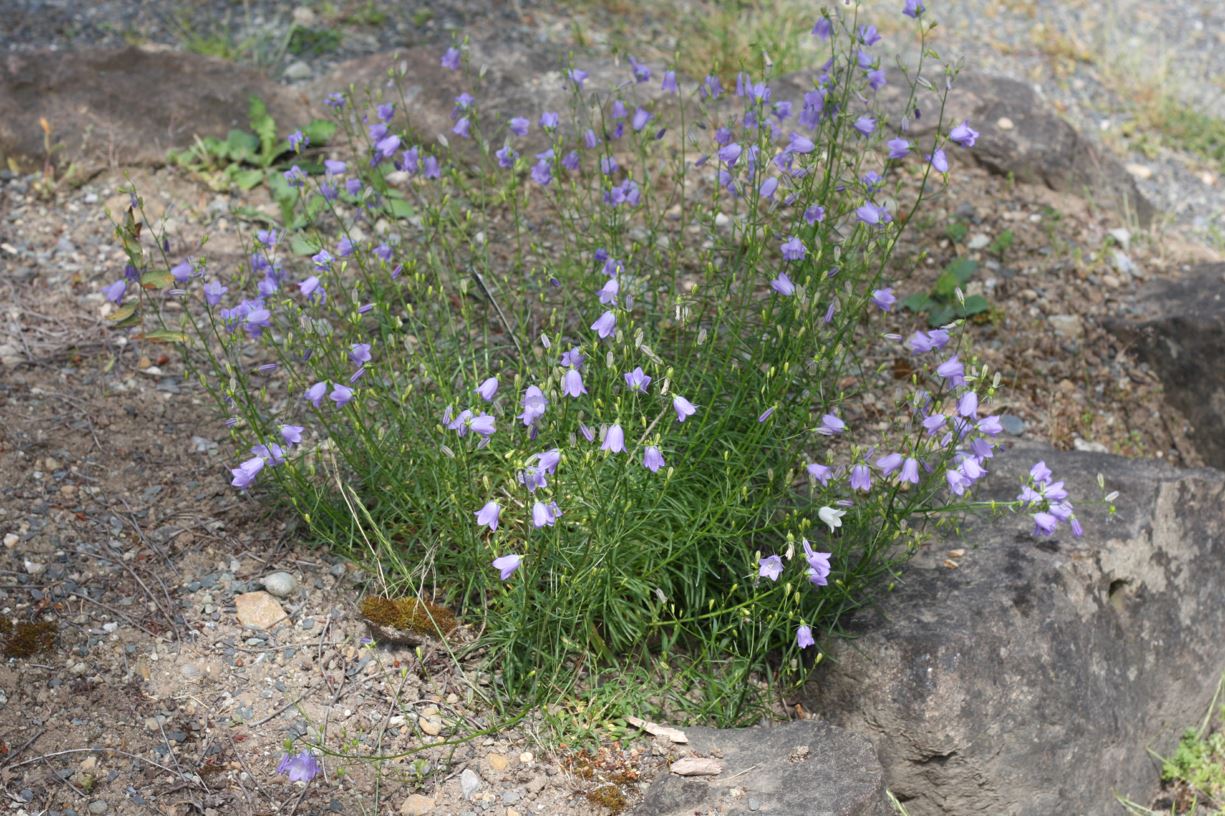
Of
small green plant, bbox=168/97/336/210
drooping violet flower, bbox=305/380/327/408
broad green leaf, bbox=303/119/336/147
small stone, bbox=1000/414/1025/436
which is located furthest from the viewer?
broad green leaf, bbox=303/119/336/147

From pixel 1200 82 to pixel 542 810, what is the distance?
7.98m

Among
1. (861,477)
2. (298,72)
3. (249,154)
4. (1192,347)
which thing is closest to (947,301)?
(1192,347)

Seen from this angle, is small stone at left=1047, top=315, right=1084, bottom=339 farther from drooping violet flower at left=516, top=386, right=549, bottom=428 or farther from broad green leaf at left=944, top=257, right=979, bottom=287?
drooping violet flower at left=516, top=386, right=549, bottom=428

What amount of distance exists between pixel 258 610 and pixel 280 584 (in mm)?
104

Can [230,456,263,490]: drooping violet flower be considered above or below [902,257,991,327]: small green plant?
above

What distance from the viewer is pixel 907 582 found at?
3.66 metres

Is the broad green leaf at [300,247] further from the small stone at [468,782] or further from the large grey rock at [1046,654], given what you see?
the large grey rock at [1046,654]

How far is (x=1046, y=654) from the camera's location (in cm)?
352

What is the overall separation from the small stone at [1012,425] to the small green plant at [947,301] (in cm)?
49

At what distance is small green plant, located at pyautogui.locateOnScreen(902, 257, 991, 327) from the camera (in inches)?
198

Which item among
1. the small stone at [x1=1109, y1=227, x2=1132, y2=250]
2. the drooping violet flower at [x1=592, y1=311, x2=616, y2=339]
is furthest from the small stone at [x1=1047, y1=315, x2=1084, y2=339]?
the drooping violet flower at [x1=592, y1=311, x2=616, y2=339]

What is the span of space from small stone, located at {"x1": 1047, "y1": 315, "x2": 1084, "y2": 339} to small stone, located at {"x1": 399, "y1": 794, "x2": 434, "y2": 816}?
359 centimetres

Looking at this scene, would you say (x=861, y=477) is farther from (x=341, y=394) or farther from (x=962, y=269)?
(x=962, y=269)

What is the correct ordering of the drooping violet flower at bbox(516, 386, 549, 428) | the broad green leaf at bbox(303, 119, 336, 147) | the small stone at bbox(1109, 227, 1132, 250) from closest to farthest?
the drooping violet flower at bbox(516, 386, 549, 428) → the broad green leaf at bbox(303, 119, 336, 147) → the small stone at bbox(1109, 227, 1132, 250)
